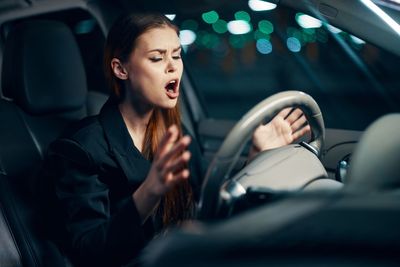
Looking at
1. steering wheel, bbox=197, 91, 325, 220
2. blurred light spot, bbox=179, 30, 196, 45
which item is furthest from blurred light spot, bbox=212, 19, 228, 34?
steering wheel, bbox=197, 91, 325, 220

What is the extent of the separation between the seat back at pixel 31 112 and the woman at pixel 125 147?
0.32 ft

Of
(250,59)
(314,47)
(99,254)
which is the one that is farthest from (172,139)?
(250,59)

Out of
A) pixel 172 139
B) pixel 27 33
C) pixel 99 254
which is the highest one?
pixel 172 139

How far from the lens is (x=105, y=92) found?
2758mm

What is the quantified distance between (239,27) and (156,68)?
2804cm

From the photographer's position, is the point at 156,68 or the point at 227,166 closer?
the point at 227,166

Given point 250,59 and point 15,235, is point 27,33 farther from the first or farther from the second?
point 250,59

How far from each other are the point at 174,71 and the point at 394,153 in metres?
0.84

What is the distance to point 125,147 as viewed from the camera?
205cm

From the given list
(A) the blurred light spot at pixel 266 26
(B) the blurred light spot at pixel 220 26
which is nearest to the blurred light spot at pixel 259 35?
(A) the blurred light spot at pixel 266 26

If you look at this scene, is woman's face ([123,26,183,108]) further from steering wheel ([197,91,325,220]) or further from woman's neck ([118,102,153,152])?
steering wheel ([197,91,325,220])

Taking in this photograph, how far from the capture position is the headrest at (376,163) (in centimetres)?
117

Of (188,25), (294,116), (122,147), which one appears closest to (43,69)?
(122,147)

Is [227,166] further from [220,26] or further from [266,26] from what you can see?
[220,26]
